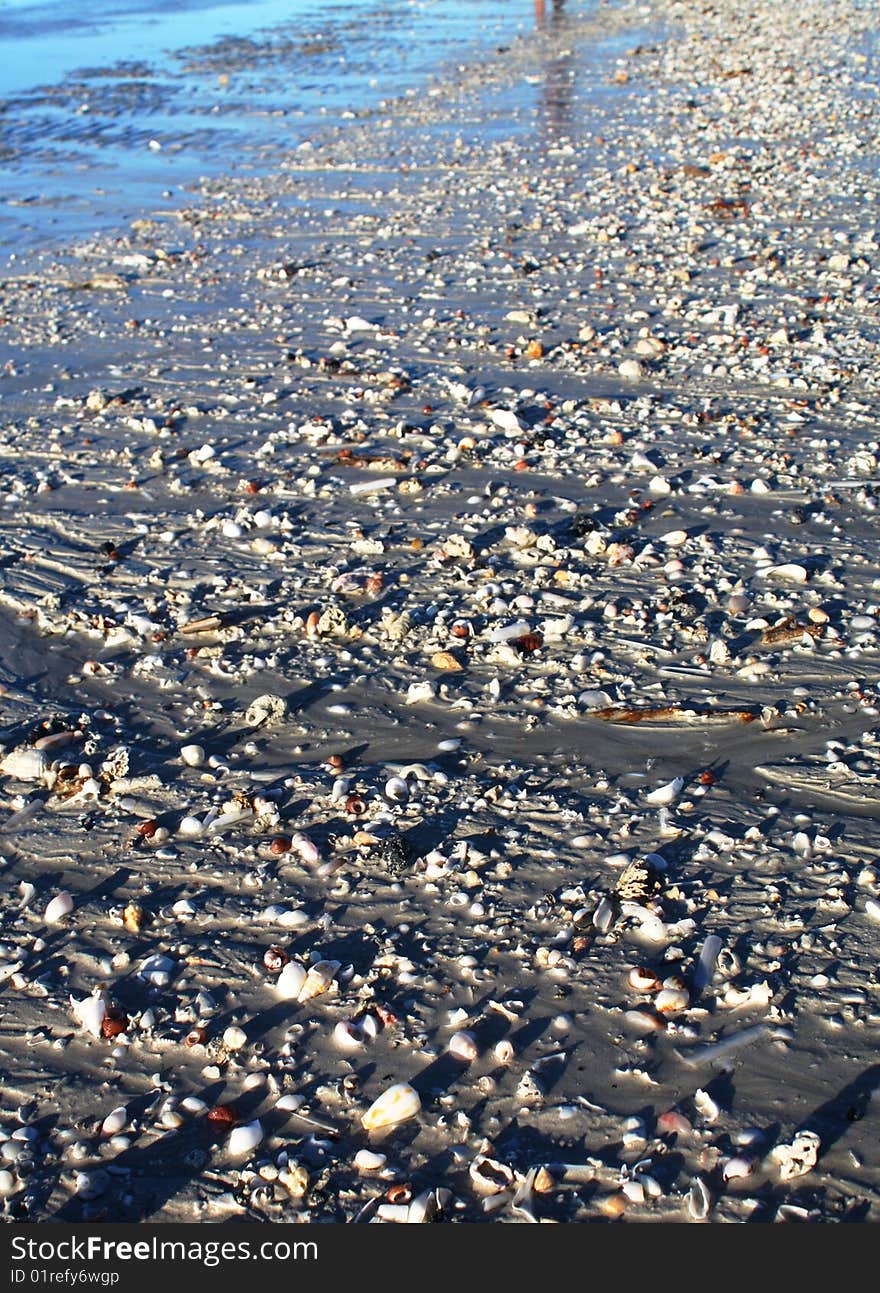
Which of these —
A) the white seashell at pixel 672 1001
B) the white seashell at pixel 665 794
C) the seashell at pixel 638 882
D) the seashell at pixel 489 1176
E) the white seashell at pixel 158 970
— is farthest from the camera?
the white seashell at pixel 665 794

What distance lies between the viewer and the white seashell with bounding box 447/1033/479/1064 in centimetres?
390

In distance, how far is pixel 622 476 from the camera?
777cm

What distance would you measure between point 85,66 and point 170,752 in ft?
89.9

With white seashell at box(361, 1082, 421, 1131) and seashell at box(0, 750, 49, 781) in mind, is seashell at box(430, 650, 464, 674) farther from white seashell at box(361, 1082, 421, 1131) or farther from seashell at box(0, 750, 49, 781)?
white seashell at box(361, 1082, 421, 1131)

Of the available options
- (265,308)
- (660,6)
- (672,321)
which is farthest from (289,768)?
(660,6)

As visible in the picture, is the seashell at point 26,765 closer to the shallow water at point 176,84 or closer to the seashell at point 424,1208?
the seashell at point 424,1208

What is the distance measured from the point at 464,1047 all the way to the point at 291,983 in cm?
73

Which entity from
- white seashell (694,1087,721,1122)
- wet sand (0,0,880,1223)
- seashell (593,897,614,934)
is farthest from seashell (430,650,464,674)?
white seashell (694,1087,721,1122)

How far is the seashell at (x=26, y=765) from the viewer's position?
18.0ft

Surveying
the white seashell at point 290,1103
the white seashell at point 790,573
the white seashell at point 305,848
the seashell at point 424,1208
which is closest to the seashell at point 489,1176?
the seashell at point 424,1208

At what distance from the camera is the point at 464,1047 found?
3.91 meters

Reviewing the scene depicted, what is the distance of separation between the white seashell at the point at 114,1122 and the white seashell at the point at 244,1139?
1.30ft

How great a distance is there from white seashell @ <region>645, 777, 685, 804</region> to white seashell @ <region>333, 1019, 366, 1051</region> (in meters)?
1.70

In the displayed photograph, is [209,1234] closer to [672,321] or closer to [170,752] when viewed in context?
[170,752]
